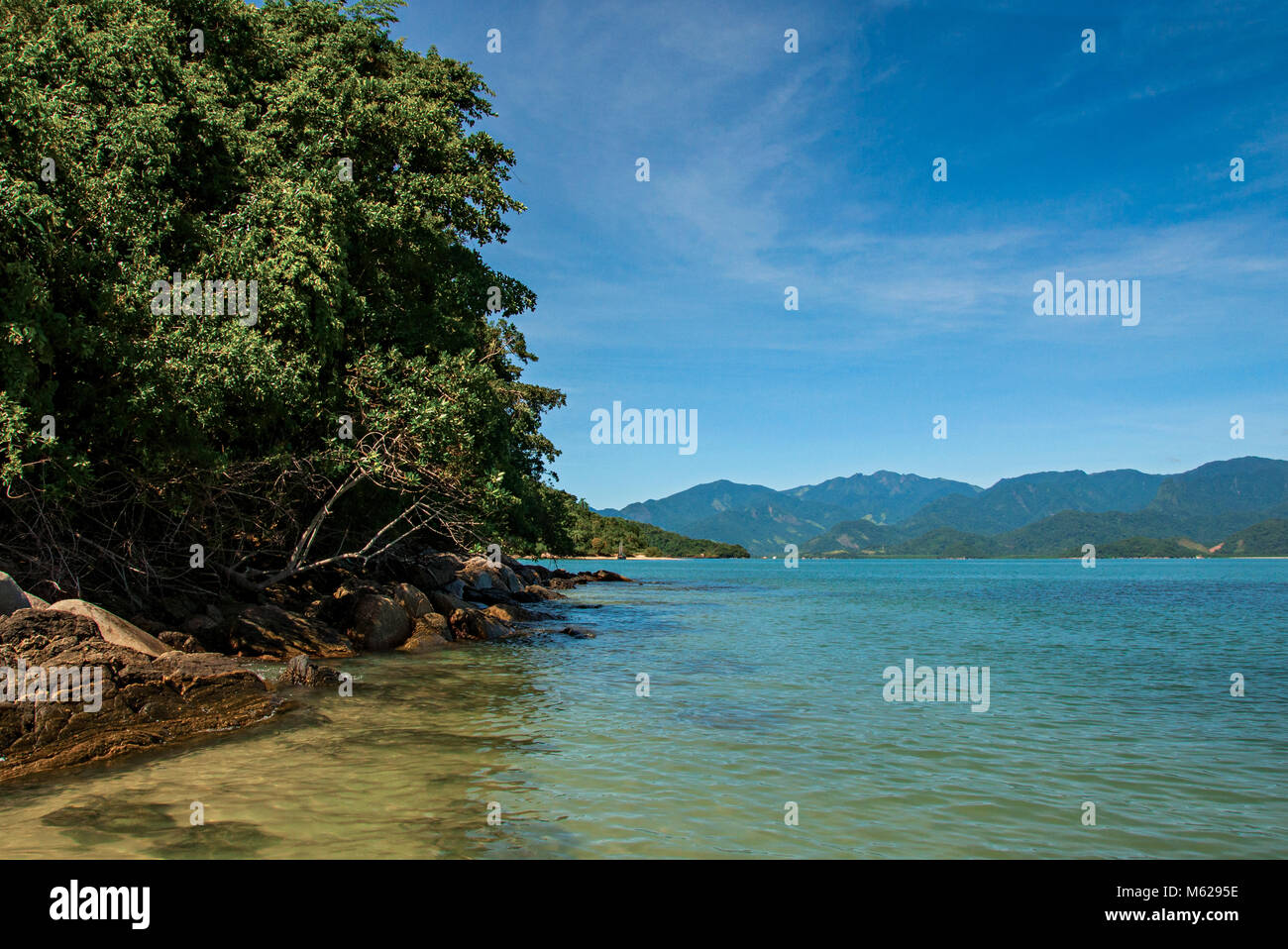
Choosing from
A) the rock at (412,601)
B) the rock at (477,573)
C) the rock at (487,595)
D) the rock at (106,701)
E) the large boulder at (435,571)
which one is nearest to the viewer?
the rock at (106,701)

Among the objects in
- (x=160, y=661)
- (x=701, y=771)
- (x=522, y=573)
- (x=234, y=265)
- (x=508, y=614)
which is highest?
(x=234, y=265)

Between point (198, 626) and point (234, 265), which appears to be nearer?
point (234, 265)

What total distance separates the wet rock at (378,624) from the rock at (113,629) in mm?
7817

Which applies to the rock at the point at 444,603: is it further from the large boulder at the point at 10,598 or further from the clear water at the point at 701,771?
the large boulder at the point at 10,598

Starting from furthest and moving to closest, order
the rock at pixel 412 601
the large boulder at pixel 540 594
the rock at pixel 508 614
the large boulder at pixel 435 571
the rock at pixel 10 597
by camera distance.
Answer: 1. the large boulder at pixel 540 594
2. the large boulder at pixel 435 571
3. the rock at pixel 508 614
4. the rock at pixel 412 601
5. the rock at pixel 10 597

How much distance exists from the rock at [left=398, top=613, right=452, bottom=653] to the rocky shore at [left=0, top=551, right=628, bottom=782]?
41 millimetres

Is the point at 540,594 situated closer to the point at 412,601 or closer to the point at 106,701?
the point at 412,601

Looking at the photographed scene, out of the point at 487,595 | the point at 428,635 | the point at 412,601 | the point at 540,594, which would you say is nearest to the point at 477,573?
the point at 487,595

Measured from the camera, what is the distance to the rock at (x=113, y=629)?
42.1 feet

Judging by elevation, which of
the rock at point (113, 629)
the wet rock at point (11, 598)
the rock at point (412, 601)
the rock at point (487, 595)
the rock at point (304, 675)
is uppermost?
the wet rock at point (11, 598)

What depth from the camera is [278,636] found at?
19203 millimetres

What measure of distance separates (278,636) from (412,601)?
5.44m

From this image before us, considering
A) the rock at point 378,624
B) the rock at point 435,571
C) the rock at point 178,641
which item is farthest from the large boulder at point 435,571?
the rock at point 178,641
